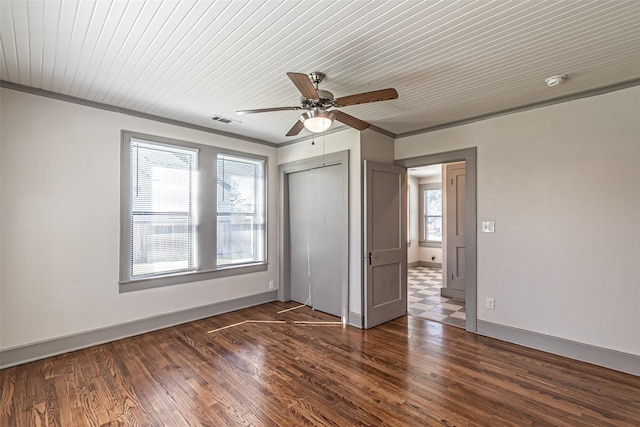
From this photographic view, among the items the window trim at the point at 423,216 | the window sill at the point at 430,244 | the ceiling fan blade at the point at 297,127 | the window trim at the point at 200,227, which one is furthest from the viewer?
the window trim at the point at 423,216

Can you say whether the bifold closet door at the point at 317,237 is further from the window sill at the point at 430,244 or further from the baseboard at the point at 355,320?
the window sill at the point at 430,244

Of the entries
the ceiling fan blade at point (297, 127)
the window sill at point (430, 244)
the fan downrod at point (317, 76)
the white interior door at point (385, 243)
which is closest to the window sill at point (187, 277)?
the white interior door at point (385, 243)

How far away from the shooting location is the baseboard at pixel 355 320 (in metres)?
3.87

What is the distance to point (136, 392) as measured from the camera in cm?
243

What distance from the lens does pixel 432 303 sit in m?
4.96

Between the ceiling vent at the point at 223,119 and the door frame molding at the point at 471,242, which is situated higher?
the ceiling vent at the point at 223,119

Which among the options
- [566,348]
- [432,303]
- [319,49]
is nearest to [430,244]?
[432,303]

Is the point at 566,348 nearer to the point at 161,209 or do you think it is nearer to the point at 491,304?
the point at 491,304

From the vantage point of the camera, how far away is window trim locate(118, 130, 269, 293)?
350 cm

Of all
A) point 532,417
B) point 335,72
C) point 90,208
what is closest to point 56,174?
point 90,208

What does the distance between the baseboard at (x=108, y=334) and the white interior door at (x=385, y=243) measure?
1994 millimetres

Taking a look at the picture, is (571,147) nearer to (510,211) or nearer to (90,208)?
(510,211)

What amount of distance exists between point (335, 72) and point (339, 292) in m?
2.88

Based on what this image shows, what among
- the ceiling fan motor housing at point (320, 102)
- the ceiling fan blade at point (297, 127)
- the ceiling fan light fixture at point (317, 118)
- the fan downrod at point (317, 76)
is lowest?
the ceiling fan light fixture at point (317, 118)
